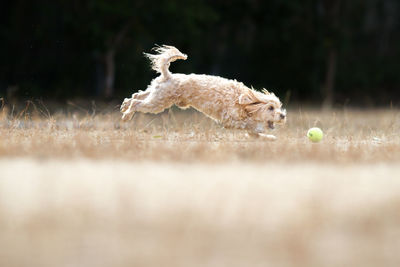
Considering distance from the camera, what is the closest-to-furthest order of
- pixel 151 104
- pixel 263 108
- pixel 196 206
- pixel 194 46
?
pixel 196 206 < pixel 263 108 < pixel 151 104 < pixel 194 46

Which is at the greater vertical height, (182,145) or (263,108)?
(263,108)

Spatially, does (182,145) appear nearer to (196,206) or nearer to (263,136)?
(263,136)

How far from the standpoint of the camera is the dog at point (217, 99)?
6766 mm

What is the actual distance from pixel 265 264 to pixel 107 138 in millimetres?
4265

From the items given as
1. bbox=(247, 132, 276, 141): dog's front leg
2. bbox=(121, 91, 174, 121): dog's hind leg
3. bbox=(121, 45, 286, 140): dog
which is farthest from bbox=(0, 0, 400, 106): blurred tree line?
bbox=(247, 132, 276, 141): dog's front leg

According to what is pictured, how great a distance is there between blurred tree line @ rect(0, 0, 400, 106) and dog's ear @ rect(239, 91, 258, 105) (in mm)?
7592

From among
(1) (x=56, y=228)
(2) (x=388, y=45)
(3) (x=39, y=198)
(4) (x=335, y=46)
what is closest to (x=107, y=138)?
(3) (x=39, y=198)

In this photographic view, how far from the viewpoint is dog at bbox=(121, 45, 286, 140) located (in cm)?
677

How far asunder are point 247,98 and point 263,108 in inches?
9.7

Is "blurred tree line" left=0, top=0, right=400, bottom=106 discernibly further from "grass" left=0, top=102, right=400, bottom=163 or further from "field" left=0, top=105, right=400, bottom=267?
"field" left=0, top=105, right=400, bottom=267

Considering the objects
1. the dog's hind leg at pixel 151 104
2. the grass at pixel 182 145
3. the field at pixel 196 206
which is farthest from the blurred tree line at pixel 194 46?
the field at pixel 196 206

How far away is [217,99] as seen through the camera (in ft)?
22.3

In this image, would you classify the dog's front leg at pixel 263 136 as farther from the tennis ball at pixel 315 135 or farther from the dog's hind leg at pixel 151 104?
the dog's hind leg at pixel 151 104

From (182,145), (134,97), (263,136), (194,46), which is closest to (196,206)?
(182,145)
